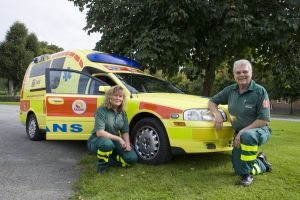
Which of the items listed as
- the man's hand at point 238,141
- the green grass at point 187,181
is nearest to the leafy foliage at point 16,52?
the green grass at point 187,181

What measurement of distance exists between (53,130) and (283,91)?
3672 centimetres

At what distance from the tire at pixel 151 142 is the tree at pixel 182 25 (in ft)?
9.05

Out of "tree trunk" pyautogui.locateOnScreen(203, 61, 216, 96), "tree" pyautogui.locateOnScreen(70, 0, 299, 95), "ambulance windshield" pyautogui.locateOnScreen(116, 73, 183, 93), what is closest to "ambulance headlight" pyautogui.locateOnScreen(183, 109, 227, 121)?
"ambulance windshield" pyautogui.locateOnScreen(116, 73, 183, 93)

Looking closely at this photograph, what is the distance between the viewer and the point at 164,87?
7094mm

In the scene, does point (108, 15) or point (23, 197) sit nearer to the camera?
point (23, 197)

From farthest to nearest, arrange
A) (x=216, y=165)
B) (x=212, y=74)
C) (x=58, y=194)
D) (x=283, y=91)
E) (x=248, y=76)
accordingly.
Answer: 1. (x=283, y=91)
2. (x=212, y=74)
3. (x=216, y=165)
4. (x=248, y=76)
5. (x=58, y=194)

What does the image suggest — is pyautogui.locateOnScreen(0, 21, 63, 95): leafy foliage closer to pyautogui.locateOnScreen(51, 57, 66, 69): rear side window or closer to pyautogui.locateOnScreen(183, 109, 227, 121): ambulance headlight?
pyautogui.locateOnScreen(51, 57, 66, 69): rear side window

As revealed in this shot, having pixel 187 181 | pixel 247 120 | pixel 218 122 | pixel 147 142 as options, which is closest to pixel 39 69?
pixel 147 142

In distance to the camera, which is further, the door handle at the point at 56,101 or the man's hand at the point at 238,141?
the door handle at the point at 56,101

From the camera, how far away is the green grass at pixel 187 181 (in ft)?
13.9

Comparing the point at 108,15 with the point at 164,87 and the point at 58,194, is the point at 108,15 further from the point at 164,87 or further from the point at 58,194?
the point at 58,194

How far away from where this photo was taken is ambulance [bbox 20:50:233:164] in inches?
206

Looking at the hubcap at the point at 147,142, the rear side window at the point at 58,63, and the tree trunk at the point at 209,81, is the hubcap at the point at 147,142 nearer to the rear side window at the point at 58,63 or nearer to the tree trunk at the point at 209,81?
the rear side window at the point at 58,63

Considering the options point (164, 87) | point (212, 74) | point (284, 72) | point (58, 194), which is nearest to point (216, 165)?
point (164, 87)
